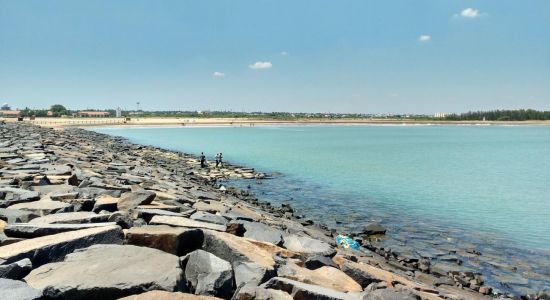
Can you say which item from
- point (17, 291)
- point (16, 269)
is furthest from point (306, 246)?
point (17, 291)

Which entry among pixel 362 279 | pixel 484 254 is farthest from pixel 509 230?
pixel 362 279

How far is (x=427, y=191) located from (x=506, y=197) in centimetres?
348

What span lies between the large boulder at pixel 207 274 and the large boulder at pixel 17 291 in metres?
1.24

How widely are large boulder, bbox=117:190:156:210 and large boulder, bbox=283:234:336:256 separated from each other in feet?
7.92

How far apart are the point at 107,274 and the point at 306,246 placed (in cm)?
319

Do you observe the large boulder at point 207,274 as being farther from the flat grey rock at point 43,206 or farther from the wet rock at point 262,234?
the flat grey rock at point 43,206

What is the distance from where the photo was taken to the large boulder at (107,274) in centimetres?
319

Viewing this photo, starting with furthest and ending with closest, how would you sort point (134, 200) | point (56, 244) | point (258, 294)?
point (134, 200) < point (56, 244) < point (258, 294)

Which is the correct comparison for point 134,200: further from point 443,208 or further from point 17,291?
point 443,208

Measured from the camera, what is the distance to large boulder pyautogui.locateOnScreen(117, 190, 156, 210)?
252 inches

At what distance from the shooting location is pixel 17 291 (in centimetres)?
300

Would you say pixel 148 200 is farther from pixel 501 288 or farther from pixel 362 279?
pixel 501 288

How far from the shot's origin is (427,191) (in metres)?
19.9

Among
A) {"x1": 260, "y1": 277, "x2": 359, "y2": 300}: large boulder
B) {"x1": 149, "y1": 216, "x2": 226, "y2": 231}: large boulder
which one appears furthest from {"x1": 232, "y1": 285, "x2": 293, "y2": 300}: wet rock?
{"x1": 149, "y1": 216, "x2": 226, "y2": 231}: large boulder
